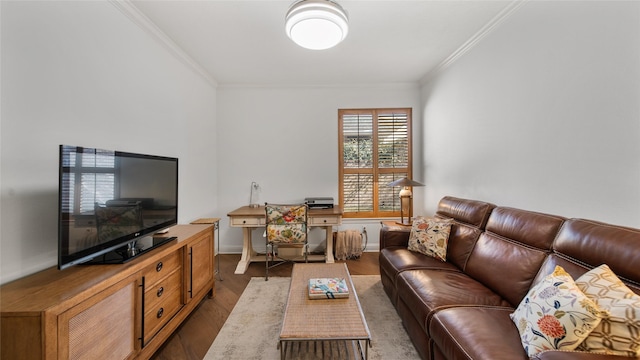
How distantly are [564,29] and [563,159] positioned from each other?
90 centimetres

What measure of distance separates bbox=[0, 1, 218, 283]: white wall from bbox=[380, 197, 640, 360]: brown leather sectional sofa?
2.34 metres

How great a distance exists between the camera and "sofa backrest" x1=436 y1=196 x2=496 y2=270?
6.53 ft

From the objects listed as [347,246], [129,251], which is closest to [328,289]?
[129,251]

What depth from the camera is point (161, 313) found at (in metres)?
1.62

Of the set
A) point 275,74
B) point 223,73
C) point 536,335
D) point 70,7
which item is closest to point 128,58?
point 70,7

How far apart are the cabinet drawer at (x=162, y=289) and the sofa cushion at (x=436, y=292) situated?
1.79 m

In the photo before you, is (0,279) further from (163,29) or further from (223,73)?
(223,73)

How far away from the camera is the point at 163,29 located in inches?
87.5

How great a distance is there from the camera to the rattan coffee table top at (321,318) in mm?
1212

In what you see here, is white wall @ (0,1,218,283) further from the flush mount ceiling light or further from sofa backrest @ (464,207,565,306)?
sofa backrest @ (464,207,565,306)

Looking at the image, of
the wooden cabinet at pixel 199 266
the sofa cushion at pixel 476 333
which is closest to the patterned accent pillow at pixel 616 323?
the sofa cushion at pixel 476 333

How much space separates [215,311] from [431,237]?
218 cm

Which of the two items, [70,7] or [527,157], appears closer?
[70,7]

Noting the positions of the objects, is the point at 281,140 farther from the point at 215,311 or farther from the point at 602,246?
the point at 602,246
